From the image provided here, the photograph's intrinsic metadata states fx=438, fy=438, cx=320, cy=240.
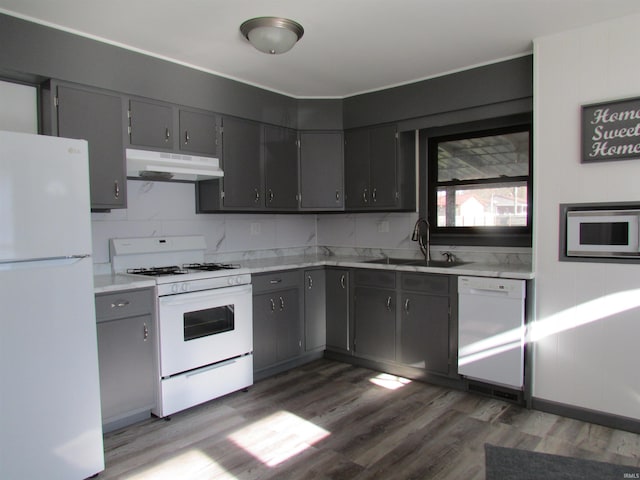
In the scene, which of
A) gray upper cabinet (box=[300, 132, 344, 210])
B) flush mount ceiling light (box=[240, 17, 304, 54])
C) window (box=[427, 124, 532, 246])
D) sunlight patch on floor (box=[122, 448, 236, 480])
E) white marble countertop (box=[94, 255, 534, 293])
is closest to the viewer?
sunlight patch on floor (box=[122, 448, 236, 480])

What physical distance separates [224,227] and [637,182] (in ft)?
10.0

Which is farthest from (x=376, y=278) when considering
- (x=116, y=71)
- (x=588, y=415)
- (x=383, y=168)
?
(x=116, y=71)

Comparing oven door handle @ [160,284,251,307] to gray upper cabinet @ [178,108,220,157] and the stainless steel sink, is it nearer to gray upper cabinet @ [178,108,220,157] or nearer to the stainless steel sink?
gray upper cabinet @ [178,108,220,157]

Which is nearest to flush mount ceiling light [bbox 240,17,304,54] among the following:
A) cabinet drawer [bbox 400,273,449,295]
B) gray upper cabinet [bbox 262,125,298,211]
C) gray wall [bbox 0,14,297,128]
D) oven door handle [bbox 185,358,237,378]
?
gray wall [bbox 0,14,297,128]

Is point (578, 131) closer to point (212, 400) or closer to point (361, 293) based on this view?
point (361, 293)

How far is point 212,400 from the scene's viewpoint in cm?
316

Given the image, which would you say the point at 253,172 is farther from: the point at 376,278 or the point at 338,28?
the point at 338,28

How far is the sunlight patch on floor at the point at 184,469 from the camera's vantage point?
2.22 metres

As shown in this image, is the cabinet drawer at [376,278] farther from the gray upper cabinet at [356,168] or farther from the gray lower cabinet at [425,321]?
the gray upper cabinet at [356,168]

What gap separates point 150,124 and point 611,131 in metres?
2.96

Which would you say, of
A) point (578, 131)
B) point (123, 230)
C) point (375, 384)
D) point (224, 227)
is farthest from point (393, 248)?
point (123, 230)

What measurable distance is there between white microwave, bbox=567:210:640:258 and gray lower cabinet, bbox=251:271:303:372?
6.88ft

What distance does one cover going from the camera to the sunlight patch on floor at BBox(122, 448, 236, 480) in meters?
2.22

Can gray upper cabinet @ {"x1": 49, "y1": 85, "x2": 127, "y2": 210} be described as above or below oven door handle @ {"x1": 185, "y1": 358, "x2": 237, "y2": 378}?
above
